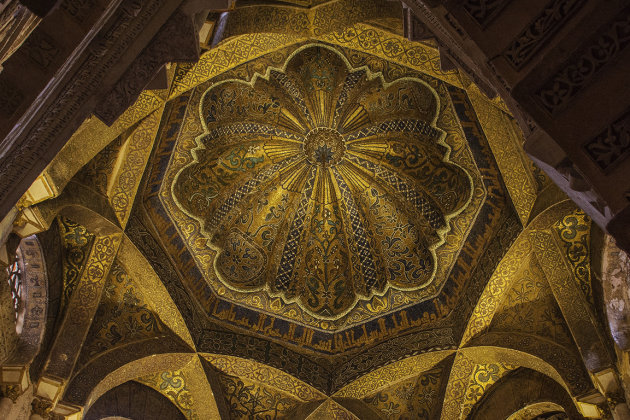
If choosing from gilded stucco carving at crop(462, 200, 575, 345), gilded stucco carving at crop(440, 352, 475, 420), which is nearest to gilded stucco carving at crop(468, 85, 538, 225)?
gilded stucco carving at crop(462, 200, 575, 345)

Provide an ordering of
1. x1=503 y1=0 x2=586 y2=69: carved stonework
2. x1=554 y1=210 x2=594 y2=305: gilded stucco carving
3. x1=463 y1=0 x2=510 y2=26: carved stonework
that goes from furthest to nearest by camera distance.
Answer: x1=554 y1=210 x2=594 y2=305: gilded stucco carving → x1=463 y1=0 x2=510 y2=26: carved stonework → x1=503 y1=0 x2=586 y2=69: carved stonework

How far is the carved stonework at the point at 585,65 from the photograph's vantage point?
238 centimetres

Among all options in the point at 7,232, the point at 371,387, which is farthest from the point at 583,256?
the point at 7,232

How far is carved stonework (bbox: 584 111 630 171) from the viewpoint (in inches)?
92.8

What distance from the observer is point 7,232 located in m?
5.43

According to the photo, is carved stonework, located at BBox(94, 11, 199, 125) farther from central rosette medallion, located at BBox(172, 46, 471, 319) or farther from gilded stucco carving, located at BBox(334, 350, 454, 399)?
gilded stucco carving, located at BBox(334, 350, 454, 399)

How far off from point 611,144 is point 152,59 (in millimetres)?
2905

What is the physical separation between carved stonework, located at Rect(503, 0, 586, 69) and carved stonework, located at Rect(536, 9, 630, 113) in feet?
0.53

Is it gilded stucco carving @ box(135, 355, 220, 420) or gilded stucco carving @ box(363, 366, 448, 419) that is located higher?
gilded stucco carving @ box(363, 366, 448, 419)

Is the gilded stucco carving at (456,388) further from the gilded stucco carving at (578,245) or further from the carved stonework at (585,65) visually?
the carved stonework at (585,65)

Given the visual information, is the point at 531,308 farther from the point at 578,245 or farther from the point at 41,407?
the point at 41,407

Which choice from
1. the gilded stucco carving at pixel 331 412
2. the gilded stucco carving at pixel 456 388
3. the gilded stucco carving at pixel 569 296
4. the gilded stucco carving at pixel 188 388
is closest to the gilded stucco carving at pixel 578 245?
the gilded stucco carving at pixel 569 296

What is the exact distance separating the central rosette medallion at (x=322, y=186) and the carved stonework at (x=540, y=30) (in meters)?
5.94

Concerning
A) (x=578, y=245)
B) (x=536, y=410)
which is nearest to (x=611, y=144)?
(x=578, y=245)
